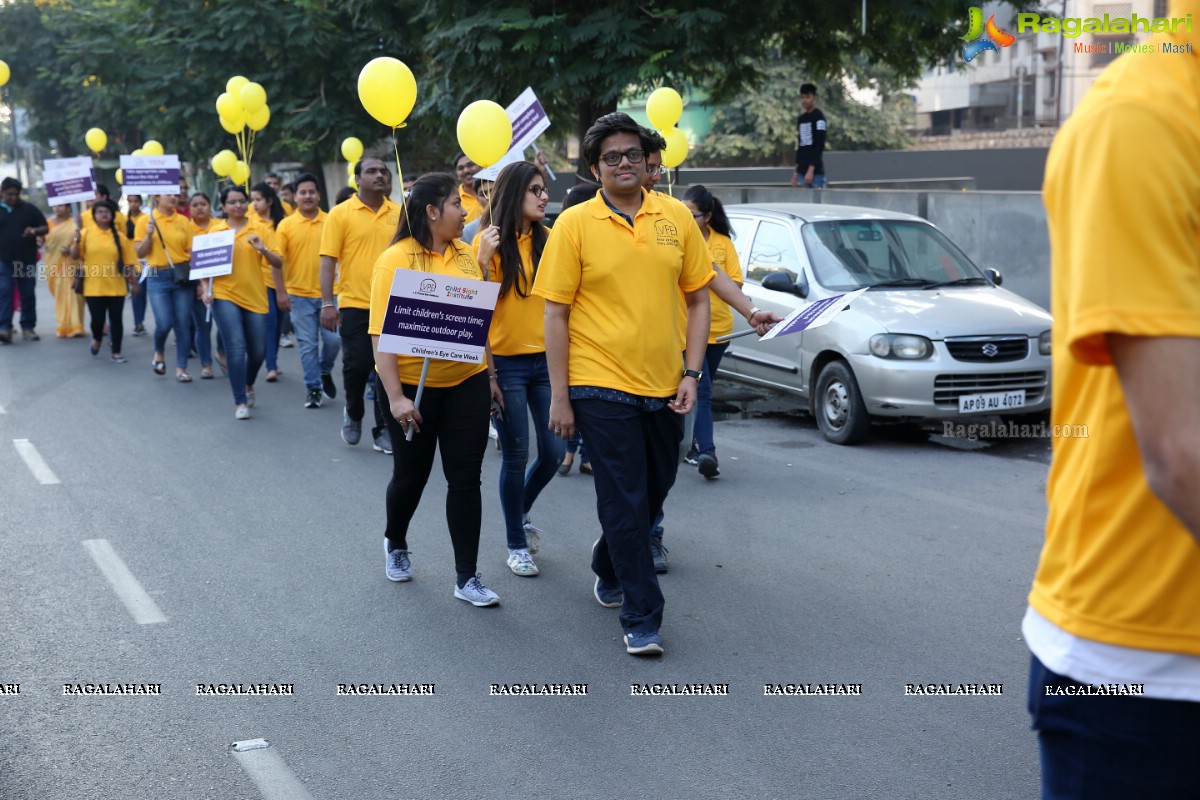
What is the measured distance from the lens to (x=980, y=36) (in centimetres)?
1636

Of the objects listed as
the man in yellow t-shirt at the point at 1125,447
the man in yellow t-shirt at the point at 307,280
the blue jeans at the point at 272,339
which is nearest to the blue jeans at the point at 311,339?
the man in yellow t-shirt at the point at 307,280

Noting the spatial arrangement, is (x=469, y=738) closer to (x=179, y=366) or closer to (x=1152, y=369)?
(x=1152, y=369)

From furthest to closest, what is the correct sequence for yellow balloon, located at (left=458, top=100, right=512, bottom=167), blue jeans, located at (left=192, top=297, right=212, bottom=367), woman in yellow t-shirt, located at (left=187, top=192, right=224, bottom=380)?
blue jeans, located at (left=192, top=297, right=212, bottom=367), woman in yellow t-shirt, located at (left=187, top=192, right=224, bottom=380), yellow balloon, located at (left=458, top=100, right=512, bottom=167)

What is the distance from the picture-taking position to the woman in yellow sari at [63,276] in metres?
16.5

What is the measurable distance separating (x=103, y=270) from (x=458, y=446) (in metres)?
10.5

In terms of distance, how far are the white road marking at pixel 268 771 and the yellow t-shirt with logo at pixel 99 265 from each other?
38.4ft

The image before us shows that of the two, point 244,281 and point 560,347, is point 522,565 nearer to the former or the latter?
point 560,347

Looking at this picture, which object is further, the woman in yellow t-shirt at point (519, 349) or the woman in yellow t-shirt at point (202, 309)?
the woman in yellow t-shirt at point (202, 309)

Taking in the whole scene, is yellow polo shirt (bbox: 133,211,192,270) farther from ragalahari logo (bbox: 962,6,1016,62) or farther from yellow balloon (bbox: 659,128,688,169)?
ragalahari logo (bbox: 962,6,1016,62)

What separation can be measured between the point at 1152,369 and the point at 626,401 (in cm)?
357

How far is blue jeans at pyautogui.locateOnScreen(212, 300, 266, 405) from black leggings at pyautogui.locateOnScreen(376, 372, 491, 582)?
5367 mm

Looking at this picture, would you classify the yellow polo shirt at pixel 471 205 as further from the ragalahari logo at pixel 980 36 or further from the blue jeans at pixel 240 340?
the ragalahari logo at pixel 980 36

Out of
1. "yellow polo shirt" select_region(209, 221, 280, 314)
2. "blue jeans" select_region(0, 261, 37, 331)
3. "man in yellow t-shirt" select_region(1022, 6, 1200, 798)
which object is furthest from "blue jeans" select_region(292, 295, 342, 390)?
"man in yellow t-shirt" select_region(1022, 6, 1200, 798)

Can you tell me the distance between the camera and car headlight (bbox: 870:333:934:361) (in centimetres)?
925
